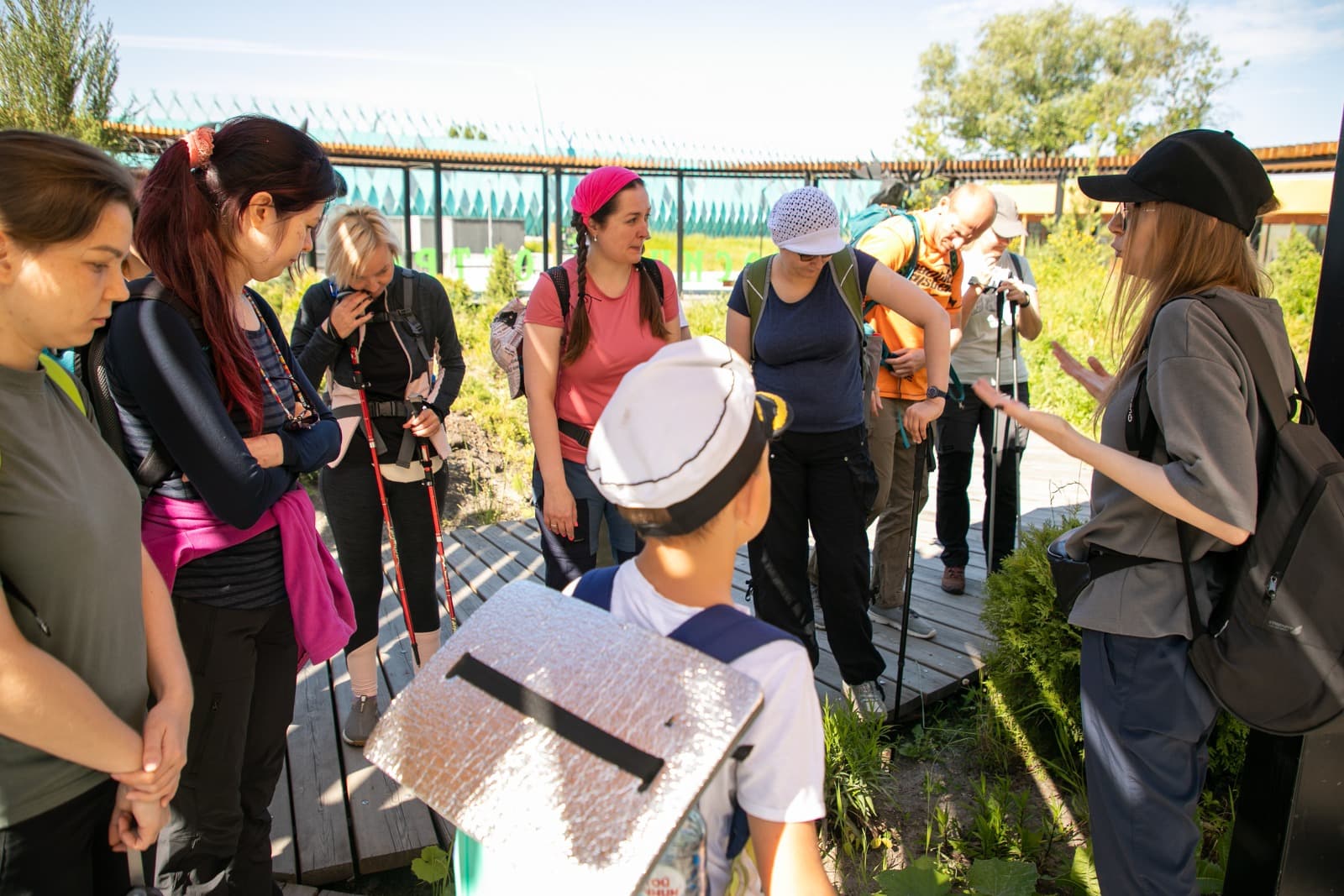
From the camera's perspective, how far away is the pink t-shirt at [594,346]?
9.61ft

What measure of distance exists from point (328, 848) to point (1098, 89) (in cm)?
5665

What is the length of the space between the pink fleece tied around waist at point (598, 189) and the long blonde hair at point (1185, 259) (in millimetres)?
1586

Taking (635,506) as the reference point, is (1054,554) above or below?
below

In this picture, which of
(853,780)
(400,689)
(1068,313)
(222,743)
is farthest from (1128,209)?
(1068,313)

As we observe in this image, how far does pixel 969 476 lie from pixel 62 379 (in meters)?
3.86

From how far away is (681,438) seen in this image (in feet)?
3.65

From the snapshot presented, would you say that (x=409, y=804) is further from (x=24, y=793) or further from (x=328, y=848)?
(x=24, y=793)

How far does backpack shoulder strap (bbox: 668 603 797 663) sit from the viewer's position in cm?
110

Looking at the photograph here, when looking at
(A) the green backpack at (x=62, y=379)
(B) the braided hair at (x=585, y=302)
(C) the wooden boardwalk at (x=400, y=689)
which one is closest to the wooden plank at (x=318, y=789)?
(C) the wooden boardwalk at (x=400, y=689)

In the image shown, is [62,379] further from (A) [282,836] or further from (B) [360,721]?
(B) [360,721]

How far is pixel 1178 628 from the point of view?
1.72 metres

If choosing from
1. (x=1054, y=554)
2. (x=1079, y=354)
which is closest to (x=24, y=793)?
(x=1054, y=554)

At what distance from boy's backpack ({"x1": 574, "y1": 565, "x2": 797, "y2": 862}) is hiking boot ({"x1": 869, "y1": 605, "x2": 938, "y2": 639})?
2963 mm

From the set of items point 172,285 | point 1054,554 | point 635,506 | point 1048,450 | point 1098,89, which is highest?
point 1098,89
